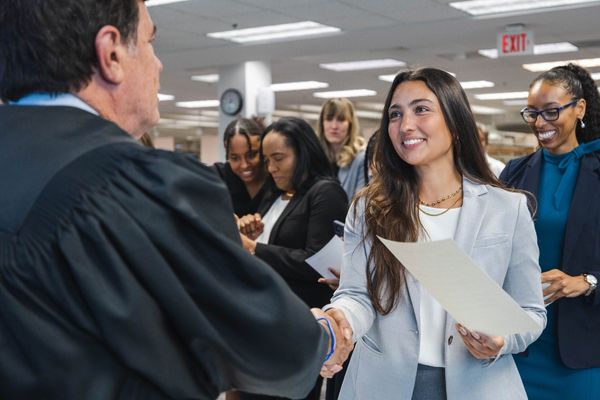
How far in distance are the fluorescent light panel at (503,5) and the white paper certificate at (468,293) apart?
232 inches

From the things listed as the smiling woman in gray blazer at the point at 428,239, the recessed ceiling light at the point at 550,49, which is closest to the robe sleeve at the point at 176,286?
the smiling woman in gray blazer at the point at 428,239

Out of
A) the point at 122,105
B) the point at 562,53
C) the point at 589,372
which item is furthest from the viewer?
the point at 562,53

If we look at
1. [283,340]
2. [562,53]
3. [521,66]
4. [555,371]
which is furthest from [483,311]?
[521,66]

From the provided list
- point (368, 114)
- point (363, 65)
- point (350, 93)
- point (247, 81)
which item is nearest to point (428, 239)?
point (247, 81)

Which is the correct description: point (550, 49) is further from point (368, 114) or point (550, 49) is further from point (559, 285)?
point (368, 114)

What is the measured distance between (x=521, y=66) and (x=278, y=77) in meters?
4.08

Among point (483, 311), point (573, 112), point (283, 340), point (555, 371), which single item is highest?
point (573, 112)

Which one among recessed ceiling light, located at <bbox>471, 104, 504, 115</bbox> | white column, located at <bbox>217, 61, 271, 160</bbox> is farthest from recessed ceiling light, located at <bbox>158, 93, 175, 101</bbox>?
recessed ceiling light, located at <bbox>471, 104, 504, 115</bbox>

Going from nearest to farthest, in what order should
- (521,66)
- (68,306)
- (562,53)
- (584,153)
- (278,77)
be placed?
1. (68,306)
2. (584,153)
3. (562,53)
4. (521,66)
5. (278,77)

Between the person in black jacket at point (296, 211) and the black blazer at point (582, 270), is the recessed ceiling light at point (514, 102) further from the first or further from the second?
the black blazer at point (582, 270)

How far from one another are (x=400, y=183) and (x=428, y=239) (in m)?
0.20

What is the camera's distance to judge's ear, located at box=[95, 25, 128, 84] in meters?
0.94

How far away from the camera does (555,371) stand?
2238mm

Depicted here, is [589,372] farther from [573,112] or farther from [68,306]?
[68,306]
